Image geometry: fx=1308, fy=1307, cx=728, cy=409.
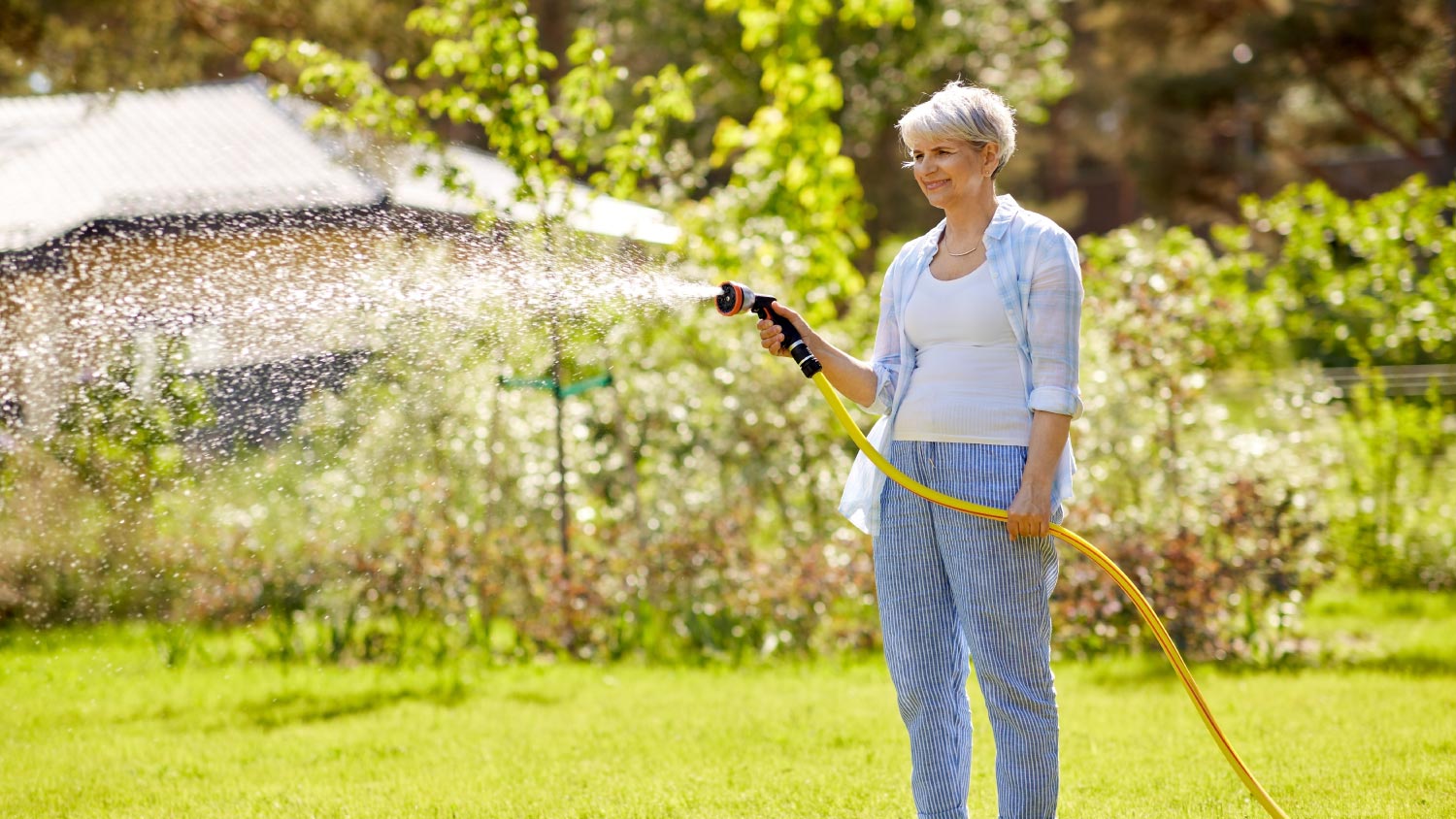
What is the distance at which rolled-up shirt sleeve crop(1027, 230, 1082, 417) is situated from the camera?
2840mm

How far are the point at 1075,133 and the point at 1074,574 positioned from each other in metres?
29.3

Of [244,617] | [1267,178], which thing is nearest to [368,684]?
[244,617]

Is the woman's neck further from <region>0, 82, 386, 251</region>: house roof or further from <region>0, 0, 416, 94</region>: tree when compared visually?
<region>0, 0, 416, 94</region>: tree

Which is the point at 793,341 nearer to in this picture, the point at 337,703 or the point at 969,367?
the point at 969,367

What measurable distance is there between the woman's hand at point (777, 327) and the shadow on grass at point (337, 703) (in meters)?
2.73

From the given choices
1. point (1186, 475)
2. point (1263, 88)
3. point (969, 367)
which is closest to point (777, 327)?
point (969, 367)

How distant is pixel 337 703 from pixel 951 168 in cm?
355

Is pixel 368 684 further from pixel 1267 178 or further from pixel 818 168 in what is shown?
pixel 1267 178

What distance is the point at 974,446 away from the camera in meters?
3.01

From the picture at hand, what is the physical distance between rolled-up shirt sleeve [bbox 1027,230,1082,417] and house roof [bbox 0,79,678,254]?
3.18m

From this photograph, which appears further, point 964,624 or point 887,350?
point 887,350

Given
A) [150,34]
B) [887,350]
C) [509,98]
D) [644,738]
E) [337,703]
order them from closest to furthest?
[887,350]
[644,738]
[337,703]
[509,98]
[150,34]

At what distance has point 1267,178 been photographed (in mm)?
24781

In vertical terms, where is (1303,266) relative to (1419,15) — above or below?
→ below
